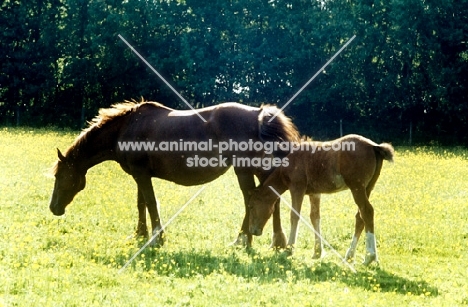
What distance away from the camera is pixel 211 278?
754 cm

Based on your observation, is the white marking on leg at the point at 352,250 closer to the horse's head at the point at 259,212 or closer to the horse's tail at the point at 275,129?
the horse's head at the point at 259,212

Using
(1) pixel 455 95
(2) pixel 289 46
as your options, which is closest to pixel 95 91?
(2) pixel 289 46

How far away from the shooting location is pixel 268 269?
792 cm

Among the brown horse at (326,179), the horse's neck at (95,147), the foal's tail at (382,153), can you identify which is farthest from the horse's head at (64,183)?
the foal's tail at (382,153)

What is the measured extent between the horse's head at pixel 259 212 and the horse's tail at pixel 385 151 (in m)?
1.91

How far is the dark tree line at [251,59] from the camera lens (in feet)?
126

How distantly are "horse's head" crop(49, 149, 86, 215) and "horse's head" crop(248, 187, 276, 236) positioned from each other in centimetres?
357

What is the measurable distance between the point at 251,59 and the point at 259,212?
35.7 metres

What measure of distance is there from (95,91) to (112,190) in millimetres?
30786

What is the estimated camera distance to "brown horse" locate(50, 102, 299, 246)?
32.3 feet

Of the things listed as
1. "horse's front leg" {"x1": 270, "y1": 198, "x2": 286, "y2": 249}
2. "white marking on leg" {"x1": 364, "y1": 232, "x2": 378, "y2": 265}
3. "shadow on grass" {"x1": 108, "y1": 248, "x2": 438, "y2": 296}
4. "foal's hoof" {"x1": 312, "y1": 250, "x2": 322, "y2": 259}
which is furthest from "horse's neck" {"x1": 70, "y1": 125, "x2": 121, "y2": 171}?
"white marking on leg" {"x1": 364, "y1": 232, "x2": 378, "y2": 265}

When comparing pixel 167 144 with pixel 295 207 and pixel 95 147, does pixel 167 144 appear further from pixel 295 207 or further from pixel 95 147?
pixel 295 207

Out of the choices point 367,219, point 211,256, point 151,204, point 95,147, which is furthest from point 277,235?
point 95,147

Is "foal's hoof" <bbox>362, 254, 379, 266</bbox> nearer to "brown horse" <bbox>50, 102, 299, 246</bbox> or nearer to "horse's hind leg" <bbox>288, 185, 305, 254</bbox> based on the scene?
"horse's hind leg" <bbox>288, 185, 305, 254</bbox>
